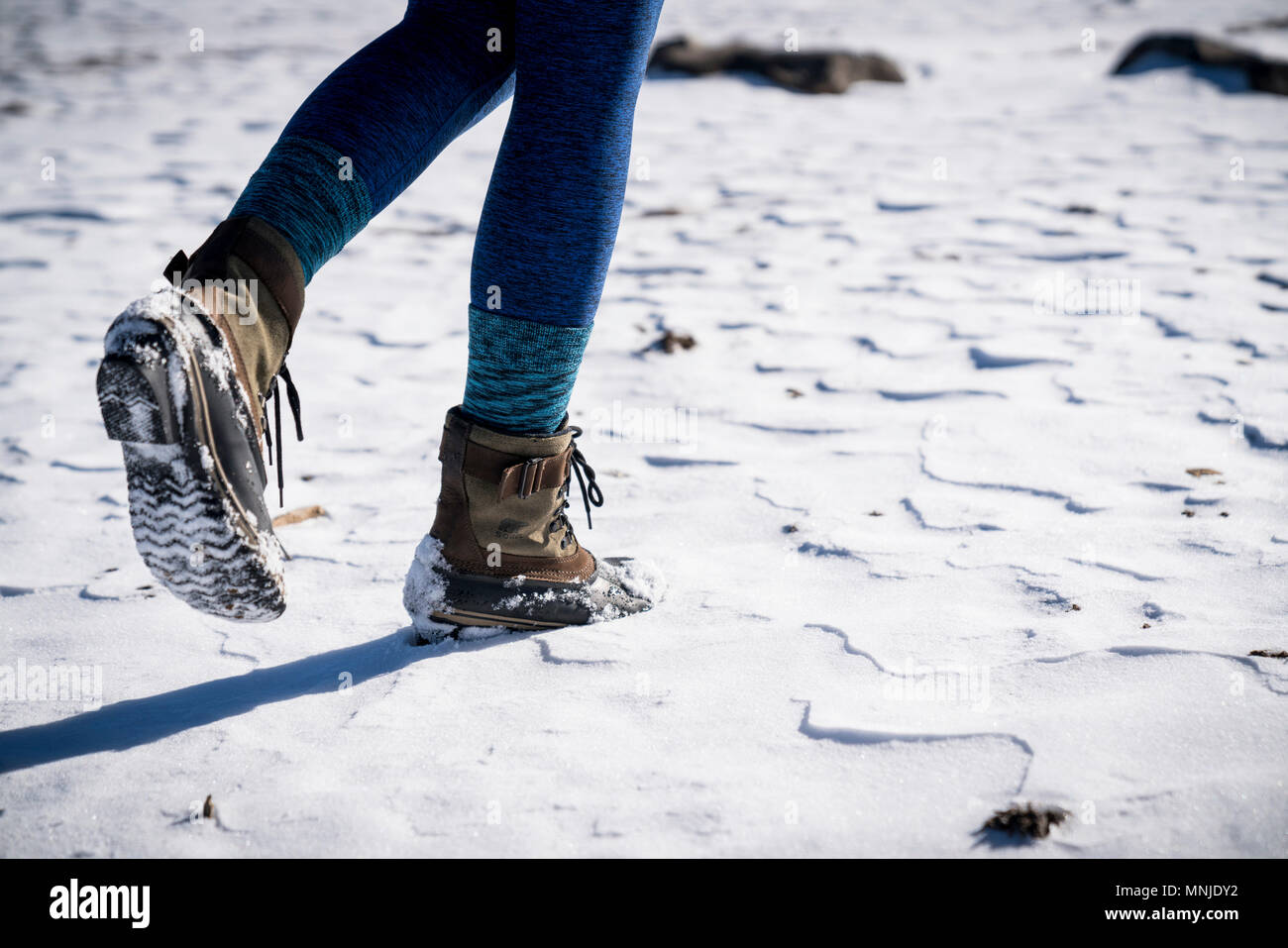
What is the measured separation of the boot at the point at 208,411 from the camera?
94 centimetres

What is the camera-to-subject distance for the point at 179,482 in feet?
3.20

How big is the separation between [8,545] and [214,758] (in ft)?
2.44

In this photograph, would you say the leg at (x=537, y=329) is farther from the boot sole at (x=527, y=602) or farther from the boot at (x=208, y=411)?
the boot at (x=208, y=411)

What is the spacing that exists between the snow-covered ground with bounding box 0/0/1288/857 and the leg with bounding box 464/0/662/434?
1.21 feet

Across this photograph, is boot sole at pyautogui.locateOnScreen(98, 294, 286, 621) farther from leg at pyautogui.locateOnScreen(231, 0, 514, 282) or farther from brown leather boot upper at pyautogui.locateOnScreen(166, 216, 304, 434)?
leg at pyautogui.locateOnScreen(231, 0, 514, 282)

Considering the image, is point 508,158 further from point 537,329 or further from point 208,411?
point 208,411

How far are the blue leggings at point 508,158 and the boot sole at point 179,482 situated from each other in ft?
0.70

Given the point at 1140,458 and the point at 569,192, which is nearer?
the point at 569,192

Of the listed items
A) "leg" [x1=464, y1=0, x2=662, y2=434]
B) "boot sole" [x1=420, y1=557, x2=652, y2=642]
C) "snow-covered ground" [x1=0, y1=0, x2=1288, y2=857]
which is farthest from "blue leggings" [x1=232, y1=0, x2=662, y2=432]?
"snow-covered ground" [x1=0, y1=0, x2=1288, y2=857]

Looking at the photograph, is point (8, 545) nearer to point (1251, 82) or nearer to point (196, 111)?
point (196, 111)

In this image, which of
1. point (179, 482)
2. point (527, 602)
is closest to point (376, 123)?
point (179, 482)

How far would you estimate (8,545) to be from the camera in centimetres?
155

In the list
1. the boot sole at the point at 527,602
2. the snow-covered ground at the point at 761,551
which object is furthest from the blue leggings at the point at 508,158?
the snow-covered ground at the point at 761,551

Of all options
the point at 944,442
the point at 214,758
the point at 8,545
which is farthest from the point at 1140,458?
the point at 8,545
